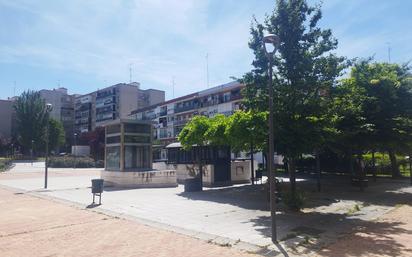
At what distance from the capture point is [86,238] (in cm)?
923

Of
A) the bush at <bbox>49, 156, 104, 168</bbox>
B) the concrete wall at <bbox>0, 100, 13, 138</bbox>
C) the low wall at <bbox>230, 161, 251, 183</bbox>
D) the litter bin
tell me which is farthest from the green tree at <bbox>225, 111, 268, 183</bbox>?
the concrete wall at <bbox>0, 100, 13, 138</bbox>

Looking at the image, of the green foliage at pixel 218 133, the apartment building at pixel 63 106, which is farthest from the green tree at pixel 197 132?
the apartment building at pixel 63 106

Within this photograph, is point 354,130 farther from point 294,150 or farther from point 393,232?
point 393,232

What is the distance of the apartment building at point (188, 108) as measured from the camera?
69.6 m

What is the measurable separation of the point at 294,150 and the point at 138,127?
44.8 feet

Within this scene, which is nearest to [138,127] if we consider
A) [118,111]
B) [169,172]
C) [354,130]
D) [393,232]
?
[169,172]

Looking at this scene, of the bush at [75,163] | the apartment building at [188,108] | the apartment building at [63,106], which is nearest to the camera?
the bush at [75,163]

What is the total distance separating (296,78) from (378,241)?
19.7 feet

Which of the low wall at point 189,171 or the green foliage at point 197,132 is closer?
the green foliage at point 197,132

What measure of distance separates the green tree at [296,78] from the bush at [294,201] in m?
0.37

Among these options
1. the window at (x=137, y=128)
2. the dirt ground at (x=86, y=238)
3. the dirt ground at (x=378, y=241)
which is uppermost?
the window at (x=137, y=128)

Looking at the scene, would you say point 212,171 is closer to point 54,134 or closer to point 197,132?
point 197,132

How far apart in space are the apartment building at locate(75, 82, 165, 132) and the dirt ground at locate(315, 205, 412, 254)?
88.2 m

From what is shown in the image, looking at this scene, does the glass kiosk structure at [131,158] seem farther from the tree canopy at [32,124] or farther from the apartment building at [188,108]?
the tree canopy at [32,124]
